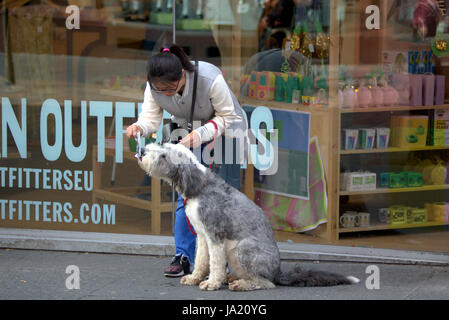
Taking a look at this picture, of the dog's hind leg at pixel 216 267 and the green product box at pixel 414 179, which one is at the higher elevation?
the green product box at pixel 414 179

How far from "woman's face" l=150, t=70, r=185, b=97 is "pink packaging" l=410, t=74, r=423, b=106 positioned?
2501 millimetres

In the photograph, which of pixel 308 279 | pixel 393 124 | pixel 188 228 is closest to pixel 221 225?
pixel 188 228

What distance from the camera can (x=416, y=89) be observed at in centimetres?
739

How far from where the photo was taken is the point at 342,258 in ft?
22.8

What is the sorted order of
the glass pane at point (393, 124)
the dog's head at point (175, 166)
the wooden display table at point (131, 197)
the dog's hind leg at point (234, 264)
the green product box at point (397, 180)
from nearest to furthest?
the dog's head at point (175, 166), the dog's hind leg at point (234, 264), the glass pane at point (393, 124), the wooden display table at point (131, 197), the green product box at point (397, 180)

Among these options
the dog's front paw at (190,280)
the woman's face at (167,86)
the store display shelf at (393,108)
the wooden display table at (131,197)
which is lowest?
the dog's front paw at (190,280)

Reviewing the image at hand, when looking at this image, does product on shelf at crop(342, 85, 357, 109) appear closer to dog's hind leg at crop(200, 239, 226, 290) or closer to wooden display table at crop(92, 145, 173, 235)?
wooden display table at crop(92, 145, 173, 235)

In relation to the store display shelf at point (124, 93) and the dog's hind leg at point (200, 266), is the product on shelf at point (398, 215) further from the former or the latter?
the store display shelf at point (124, 93)

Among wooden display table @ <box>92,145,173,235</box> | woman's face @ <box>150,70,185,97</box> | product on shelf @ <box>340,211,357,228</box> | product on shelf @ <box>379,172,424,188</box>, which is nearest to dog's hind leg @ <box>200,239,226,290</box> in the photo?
woman's face @ <box>150,70,185,97</box>

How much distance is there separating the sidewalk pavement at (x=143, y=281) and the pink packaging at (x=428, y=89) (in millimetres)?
1566

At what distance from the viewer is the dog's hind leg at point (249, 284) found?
5.89 m

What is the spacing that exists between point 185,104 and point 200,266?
47.8 inches

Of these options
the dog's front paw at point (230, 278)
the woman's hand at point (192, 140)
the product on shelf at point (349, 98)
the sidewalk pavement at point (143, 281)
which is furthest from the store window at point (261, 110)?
the woman's hand at point (192, 140)
